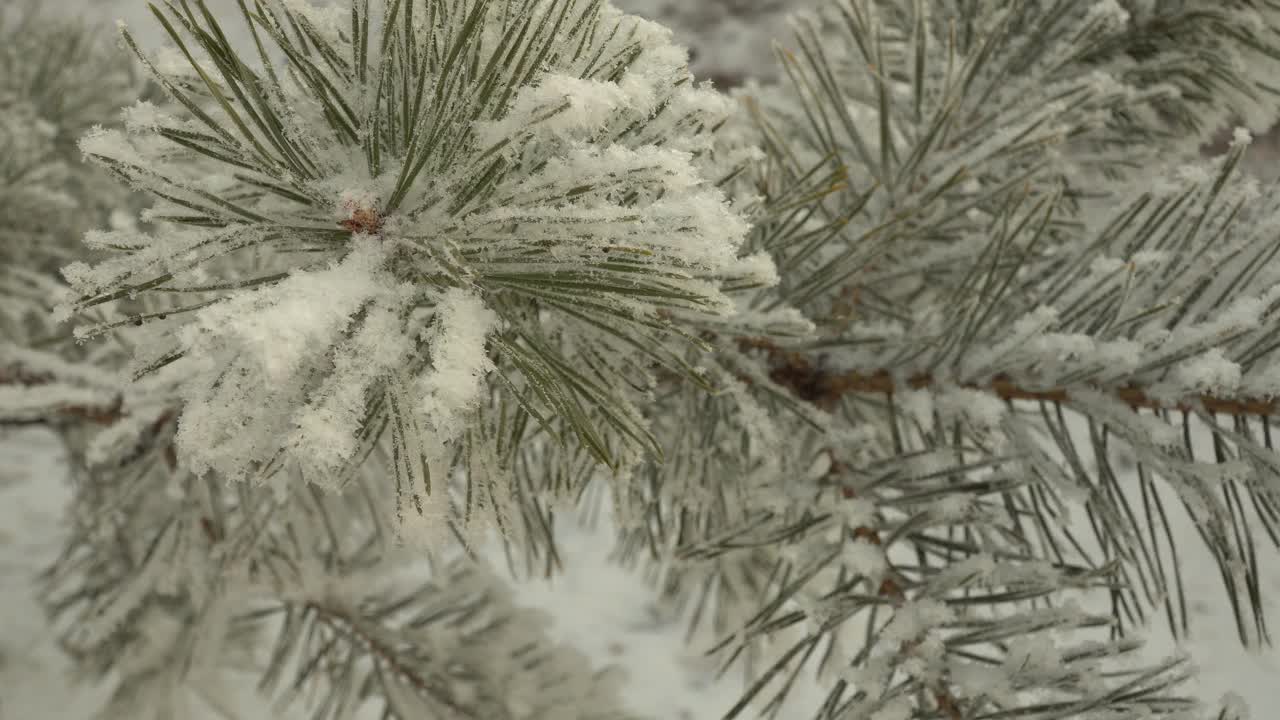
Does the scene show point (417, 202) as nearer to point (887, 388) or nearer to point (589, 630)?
point (887, 388)

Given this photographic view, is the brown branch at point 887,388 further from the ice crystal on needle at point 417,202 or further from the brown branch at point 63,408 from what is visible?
the brown branch at point 63,408

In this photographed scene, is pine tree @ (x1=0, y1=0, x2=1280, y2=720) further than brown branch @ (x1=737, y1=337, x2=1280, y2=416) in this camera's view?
No

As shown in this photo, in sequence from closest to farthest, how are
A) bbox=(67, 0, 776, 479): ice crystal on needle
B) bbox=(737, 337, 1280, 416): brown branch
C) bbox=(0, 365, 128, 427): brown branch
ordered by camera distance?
bbox=(67, 0, 776, 479): ice crystal on needle, bbox=(737, 337, 1280, 416): brown branch, bbox=(0, 365, 128, 427): brown branch

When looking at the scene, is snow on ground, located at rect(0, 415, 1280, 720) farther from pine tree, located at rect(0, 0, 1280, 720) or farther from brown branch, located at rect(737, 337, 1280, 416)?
brown branch, located at rect(737, 337, 1280, 416)

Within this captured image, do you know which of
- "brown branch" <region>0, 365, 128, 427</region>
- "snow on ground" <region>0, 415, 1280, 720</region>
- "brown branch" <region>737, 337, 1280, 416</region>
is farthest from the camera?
"snow on ground" <region>0, 415, 1280, 720</region>

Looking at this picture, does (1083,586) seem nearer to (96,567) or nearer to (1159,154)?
(1159,154)

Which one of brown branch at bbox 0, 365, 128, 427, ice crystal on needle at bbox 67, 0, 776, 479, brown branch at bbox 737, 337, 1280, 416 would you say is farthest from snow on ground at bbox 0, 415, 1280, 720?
ice crystal on needle at bbox 67, 0, 776, 479

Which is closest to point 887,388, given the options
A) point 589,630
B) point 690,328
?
point 690,328
